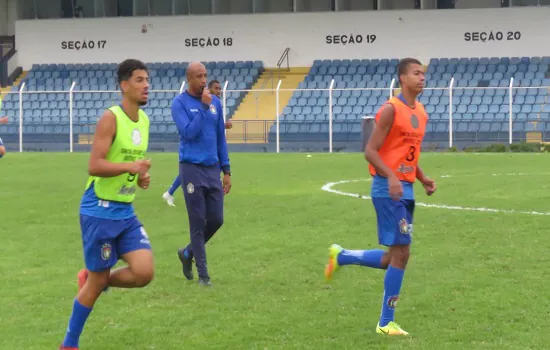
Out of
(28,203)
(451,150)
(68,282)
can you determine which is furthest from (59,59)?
(68,282)

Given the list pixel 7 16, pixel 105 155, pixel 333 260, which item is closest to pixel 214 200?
pixel 333 260

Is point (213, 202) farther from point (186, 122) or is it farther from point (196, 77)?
point (196, 77)

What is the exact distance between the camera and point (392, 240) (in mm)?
8492

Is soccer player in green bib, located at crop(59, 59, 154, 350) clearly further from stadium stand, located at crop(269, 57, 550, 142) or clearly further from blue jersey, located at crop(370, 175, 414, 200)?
stadium stand, located at crop(269, 57, 550, 142)

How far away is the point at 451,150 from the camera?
35344 millimetres

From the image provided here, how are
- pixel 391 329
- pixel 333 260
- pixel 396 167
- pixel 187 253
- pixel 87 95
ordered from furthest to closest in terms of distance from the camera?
pixel 87 95 < pixel 187 253 < pixel 333 260 < pixel 396 167 < pixel 391 329

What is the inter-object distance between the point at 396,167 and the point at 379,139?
29 cm

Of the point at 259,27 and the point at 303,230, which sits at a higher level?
the point at 259,27

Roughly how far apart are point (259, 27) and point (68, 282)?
38247 mm

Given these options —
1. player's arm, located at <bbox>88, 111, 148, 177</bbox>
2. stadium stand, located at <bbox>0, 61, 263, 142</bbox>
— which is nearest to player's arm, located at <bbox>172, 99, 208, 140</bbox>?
player's arm, located at <bbox>88, 111, 148, 177</bbox>

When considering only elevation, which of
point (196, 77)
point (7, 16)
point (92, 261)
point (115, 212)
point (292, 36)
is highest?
point (7, 16)

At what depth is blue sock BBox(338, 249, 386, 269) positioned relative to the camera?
891 cm

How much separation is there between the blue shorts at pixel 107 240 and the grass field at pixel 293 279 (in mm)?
789

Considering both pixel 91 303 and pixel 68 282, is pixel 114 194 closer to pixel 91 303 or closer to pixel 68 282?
pixel 91 303
